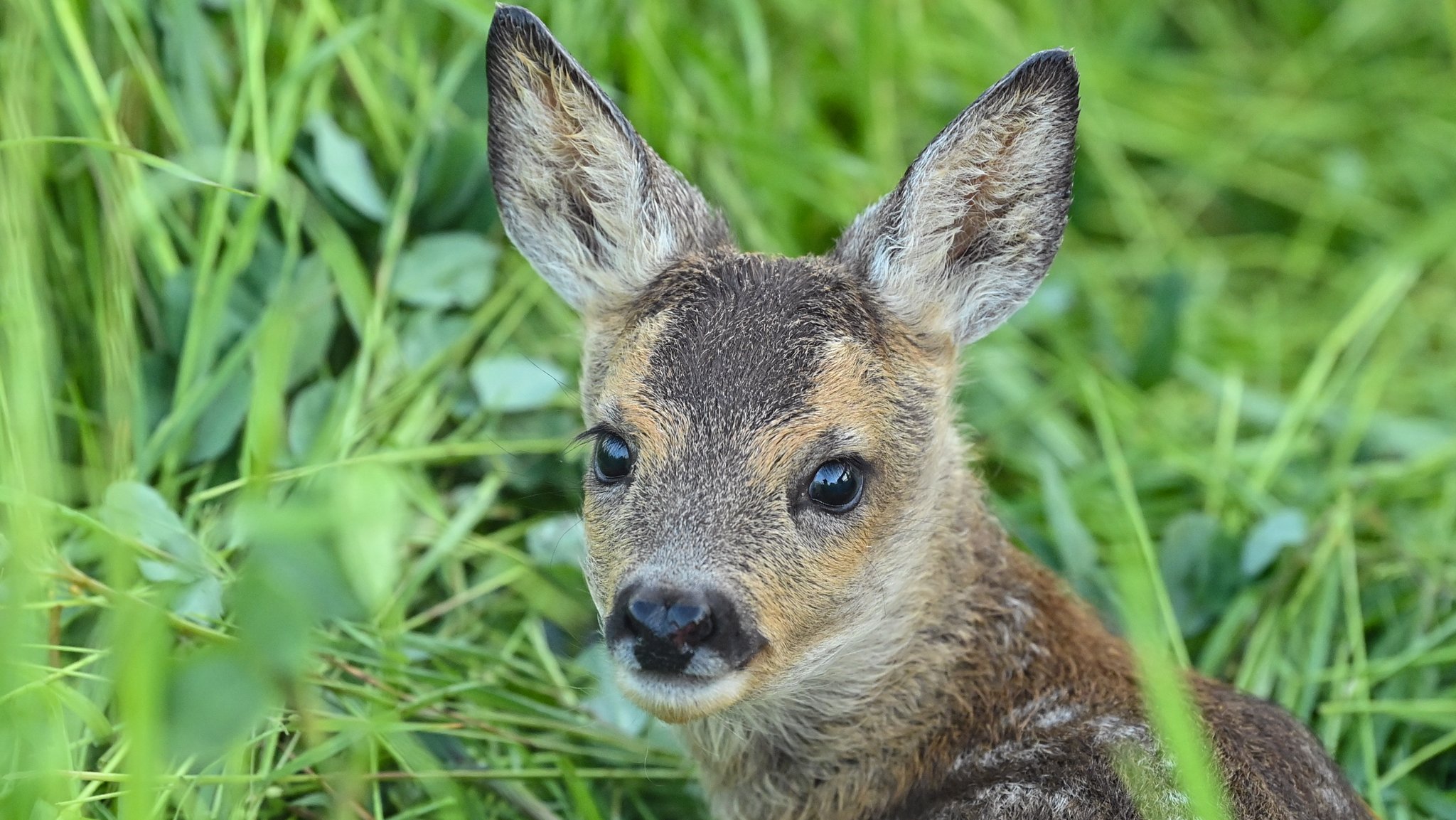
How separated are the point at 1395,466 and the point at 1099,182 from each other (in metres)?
2.54

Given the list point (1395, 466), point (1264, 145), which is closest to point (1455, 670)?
point (1395, 466)

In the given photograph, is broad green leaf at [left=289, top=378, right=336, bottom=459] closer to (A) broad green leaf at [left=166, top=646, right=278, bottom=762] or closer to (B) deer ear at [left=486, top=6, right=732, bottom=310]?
(B) deer ear at [left=486, top=6, right=732, bottom=310]

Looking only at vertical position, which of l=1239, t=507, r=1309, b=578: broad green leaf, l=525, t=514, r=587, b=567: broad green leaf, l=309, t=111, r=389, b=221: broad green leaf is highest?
l=309, t=111, r=389, b=221: broad green leaf

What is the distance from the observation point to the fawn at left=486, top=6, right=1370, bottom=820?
13.1 feet

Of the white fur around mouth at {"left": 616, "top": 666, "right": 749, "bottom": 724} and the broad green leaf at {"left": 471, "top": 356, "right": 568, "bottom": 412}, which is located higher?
the white fur around mouth at {"left": 616, "top": 666, "right": 749, "bottom": 724}

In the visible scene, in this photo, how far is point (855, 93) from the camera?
7.72 metres

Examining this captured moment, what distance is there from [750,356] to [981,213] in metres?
1.06

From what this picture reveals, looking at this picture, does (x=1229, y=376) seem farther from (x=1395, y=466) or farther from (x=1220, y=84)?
(x=1220, y=84)

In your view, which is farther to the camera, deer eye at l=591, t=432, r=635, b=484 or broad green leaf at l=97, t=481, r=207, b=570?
broad green leaf at l=97, t=481, r=207, b=570

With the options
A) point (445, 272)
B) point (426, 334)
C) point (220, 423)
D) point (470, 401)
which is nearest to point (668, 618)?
point (220, 423)

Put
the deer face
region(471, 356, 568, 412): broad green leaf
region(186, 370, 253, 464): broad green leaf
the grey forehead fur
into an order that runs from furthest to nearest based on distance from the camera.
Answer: region(471, 356, 568, 412): broad green leaf
region(186, 370, 253, 464): broad green leaf
the grey forehead fur
the deer face

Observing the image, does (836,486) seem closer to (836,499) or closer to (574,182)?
(836,499)

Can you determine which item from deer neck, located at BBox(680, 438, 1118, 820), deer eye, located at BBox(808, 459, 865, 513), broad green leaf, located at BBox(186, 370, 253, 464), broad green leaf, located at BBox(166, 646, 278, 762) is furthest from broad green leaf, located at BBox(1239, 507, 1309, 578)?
broad green leaf, located at BBox(166, 646, 278, 762)

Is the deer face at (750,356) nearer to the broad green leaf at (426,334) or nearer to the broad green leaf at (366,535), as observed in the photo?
the broad green leaf at (366,535)
